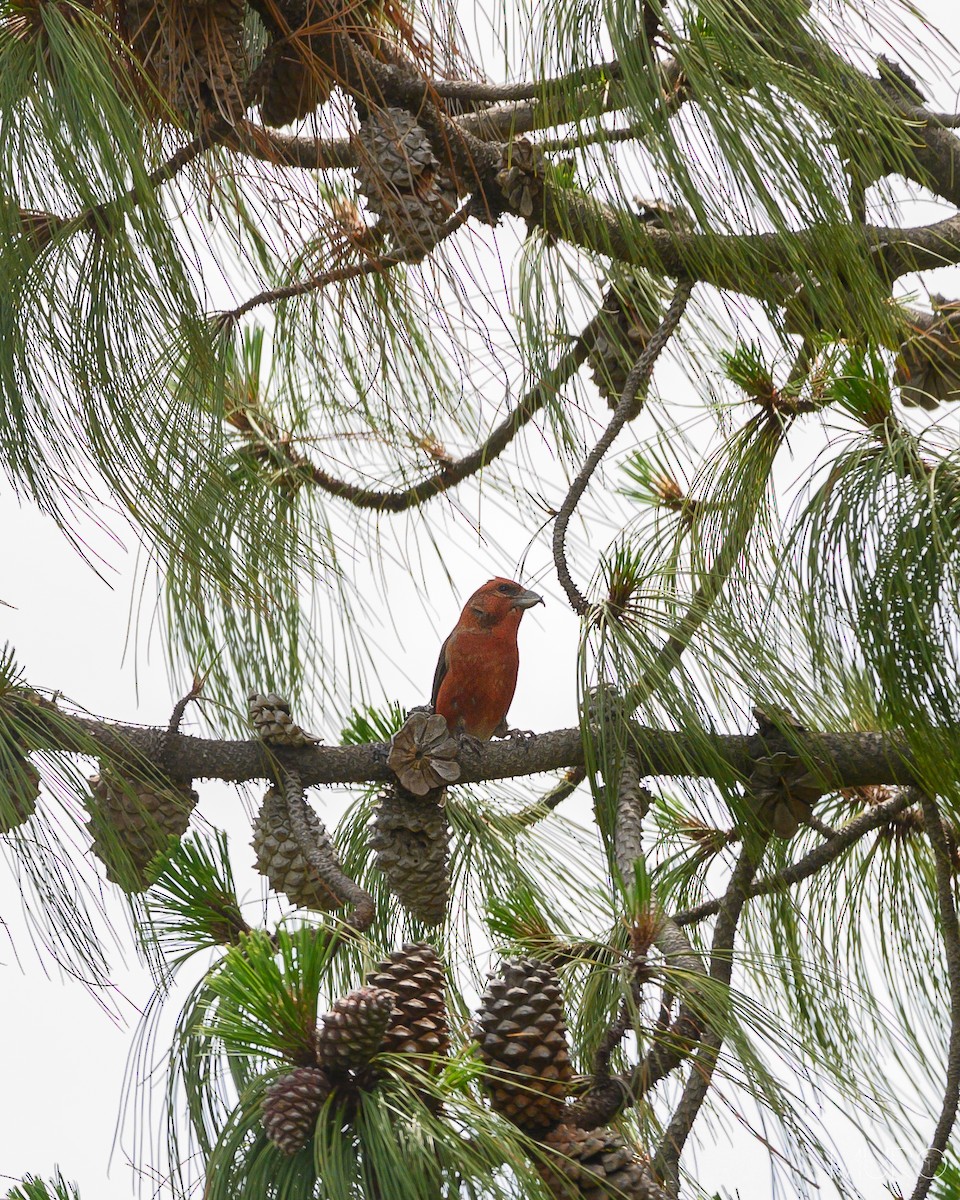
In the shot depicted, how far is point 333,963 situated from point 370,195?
1.05 m

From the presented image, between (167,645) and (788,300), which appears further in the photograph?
(167,645)

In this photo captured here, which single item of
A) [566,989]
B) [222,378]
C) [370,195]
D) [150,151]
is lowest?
[566,989]

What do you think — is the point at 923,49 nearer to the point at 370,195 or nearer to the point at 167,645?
the point at 370,195

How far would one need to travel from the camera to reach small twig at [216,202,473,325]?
1757 millimetres

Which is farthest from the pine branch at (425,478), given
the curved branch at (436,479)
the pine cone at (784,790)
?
the pine cone at (784,790)

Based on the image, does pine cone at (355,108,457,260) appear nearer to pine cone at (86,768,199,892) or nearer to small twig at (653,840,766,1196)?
pine cone at (86,768,199,892)

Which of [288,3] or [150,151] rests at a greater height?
[288,3]

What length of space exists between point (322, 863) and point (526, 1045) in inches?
16.9

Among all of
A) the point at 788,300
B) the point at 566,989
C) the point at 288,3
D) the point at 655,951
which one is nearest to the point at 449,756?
the point at 566,989

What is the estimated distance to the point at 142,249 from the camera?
1535 mm

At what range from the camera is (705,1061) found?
1.28 meters

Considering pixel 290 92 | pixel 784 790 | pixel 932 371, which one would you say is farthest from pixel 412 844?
pixel 932 371

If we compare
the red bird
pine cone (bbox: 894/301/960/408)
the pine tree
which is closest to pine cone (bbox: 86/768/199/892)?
the pine tree

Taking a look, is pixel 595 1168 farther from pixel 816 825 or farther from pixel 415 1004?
pixel 816 825
